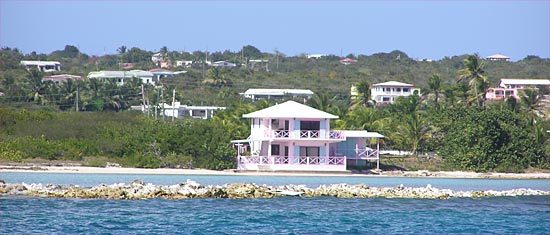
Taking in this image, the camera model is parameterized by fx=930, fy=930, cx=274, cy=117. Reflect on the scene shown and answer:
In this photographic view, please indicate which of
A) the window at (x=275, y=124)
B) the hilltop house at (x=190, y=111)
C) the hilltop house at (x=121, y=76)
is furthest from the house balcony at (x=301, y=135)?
the hilltop house at (x=121, y=76)

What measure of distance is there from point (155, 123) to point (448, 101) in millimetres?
24627

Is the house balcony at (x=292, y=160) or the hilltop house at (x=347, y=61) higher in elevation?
the hilltop house at (x=347, y=61)

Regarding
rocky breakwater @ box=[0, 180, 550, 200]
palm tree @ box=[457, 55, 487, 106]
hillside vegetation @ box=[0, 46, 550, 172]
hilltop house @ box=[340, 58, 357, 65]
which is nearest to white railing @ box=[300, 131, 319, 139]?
hillside vegetation @ box=[0, 46, 550, 172]

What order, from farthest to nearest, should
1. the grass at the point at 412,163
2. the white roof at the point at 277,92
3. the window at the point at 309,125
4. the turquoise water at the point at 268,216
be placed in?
the white roof at the point at 277,92
the grass at the point at 412,163
the window at the point at 309,125
the turquoise water at the point at 268,216

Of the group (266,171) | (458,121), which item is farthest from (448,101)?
(266,171)

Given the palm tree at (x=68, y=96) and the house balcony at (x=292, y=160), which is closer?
the house balcony at (x=292, y=160)

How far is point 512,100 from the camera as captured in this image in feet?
203

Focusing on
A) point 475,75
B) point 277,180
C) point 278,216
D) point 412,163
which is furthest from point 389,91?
point 278,216

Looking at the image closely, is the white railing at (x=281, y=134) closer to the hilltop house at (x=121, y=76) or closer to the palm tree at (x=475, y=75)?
the palm tree at (x=475, y=75)

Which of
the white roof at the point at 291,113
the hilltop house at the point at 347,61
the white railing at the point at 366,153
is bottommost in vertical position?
the white railing at the point at 366,153

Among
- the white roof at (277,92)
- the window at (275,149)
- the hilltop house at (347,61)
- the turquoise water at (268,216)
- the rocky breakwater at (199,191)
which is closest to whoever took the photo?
the turquoise water at (268,216)

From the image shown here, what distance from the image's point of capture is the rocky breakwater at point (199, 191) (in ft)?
102

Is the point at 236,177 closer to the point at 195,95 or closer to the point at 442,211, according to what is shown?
the point at 442,211

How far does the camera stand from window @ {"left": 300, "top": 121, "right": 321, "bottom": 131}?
50125 mm
